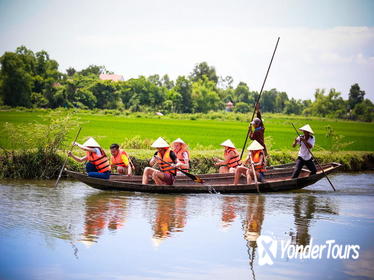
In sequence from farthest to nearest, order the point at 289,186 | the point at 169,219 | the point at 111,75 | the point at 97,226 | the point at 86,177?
the point at 111,75
the point at 289,186
the point at 86,177
the point at 169,219
the point at 97,226

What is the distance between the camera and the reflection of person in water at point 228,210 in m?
11.1

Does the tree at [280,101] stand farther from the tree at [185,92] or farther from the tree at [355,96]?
the tree at [185,92]

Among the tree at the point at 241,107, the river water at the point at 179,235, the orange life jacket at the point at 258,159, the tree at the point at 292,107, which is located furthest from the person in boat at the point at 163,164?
the tree at the point at 292,107

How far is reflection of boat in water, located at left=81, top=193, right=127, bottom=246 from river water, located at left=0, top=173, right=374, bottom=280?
18mm

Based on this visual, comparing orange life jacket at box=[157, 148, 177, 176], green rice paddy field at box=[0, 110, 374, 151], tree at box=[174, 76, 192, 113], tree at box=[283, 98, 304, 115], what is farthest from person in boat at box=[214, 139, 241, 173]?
tree at box=[283, 98, 304, 115]

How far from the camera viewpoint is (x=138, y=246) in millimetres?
9172

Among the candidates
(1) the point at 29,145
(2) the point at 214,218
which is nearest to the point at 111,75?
(1) the point at 29,145

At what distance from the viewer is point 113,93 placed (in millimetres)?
61062

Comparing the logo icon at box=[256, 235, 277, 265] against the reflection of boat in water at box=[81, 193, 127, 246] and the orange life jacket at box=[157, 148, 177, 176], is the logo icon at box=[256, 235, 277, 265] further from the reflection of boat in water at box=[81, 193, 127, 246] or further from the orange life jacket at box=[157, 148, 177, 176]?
the orange life jacket at box=[157, 148, 177, 176]

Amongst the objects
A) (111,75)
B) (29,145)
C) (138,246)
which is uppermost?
(111,75)

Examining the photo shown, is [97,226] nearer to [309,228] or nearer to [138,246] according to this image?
[138,246]

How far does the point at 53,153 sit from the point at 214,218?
231 inches

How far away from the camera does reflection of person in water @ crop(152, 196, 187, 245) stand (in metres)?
10.1

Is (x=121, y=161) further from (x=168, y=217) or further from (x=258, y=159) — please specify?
(x=168, y=217)
